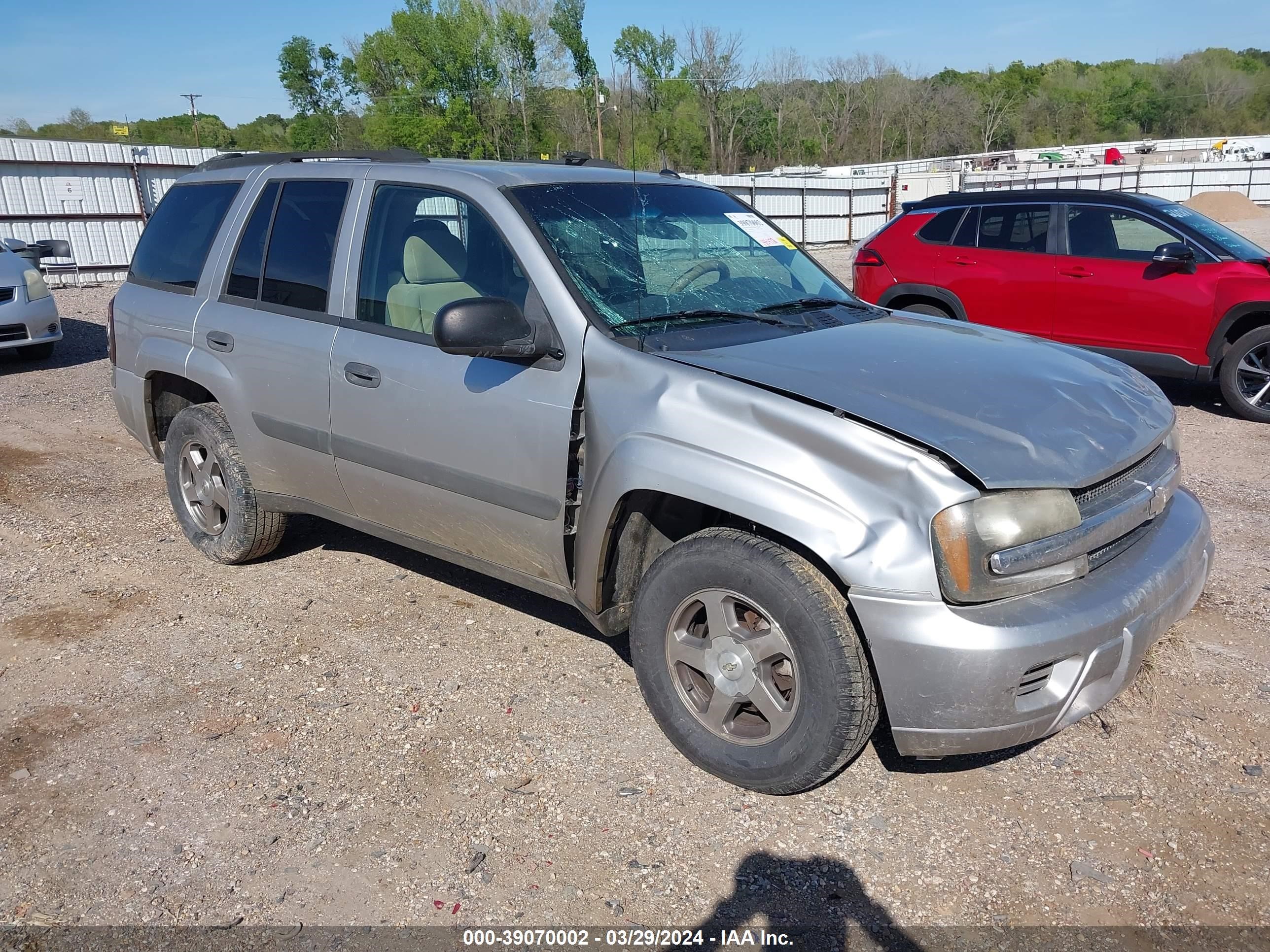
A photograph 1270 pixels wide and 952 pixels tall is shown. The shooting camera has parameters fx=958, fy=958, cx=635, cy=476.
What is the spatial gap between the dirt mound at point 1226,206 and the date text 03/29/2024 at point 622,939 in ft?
126

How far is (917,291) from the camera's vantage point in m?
8.66

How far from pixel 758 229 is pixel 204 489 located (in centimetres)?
304

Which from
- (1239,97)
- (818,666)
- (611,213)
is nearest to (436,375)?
(611,213)

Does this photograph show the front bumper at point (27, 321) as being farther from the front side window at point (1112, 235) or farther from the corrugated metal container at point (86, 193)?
the corrugated metal container at point (86, 193)

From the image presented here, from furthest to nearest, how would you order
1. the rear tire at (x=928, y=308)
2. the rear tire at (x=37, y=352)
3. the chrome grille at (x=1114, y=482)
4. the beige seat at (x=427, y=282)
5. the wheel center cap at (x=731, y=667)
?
the rear tire at (x=37, y=352), the rear tire at (x=928, y=308), the beige seat at (x=427, y=282), the wheel center cap at (x=731, y=667), the chrome grille at (x=1114, y=482)

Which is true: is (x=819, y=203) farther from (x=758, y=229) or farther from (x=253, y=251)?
(x=253, y=251)

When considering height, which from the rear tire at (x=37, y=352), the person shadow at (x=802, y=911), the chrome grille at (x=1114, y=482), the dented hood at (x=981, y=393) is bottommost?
the person shadow at (x=802, y=911)

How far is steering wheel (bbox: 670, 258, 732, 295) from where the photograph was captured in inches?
140

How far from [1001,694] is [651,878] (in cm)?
108

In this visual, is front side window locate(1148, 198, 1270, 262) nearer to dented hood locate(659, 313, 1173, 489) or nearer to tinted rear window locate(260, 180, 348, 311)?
dented hood locate(659, 313, 1173, 489)

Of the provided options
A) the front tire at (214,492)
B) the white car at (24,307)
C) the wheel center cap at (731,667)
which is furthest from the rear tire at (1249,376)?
the white car at (24,307)

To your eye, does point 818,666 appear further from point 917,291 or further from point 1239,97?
point 1239,97

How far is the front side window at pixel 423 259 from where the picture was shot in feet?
11.8

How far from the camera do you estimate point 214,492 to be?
15.9ft
